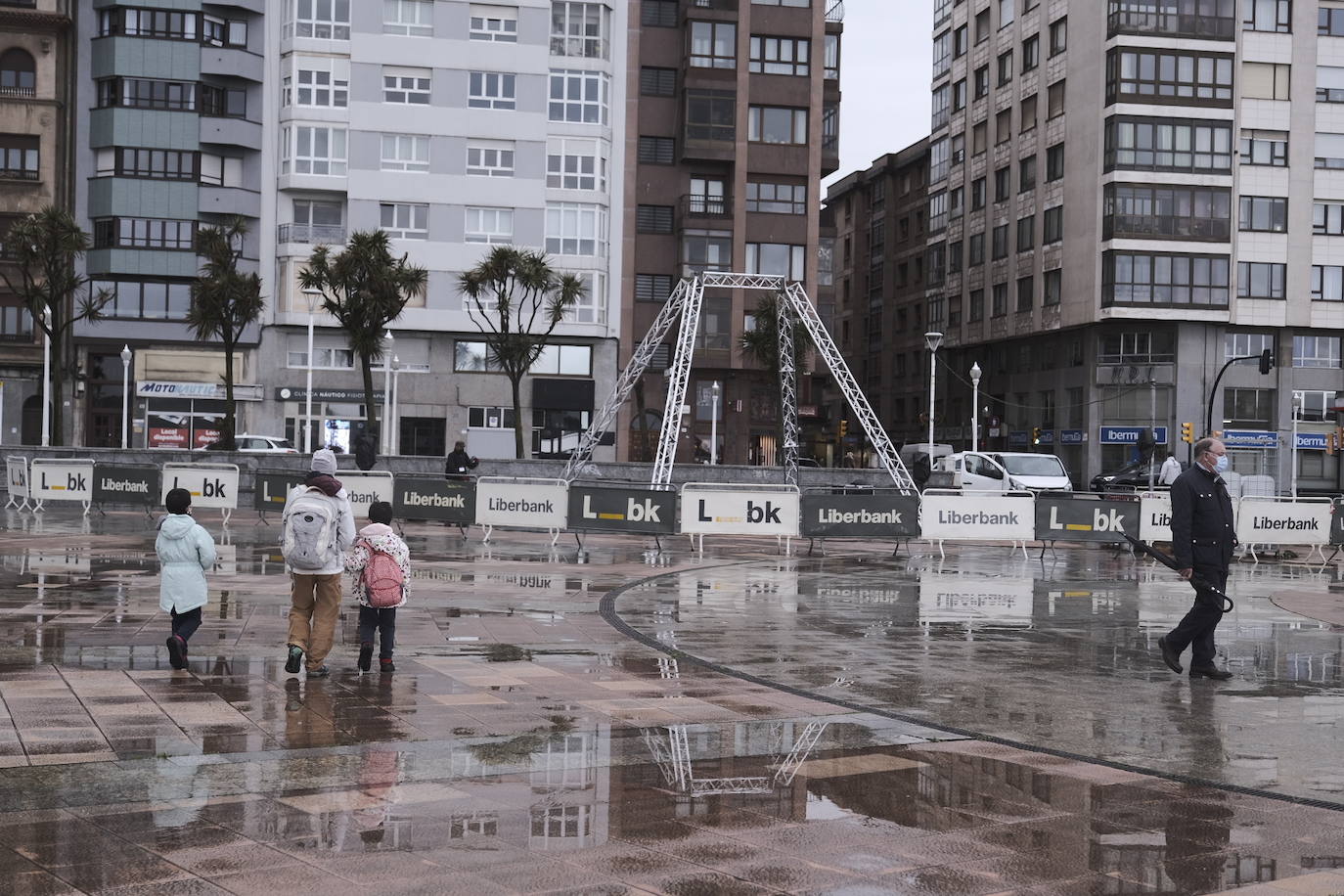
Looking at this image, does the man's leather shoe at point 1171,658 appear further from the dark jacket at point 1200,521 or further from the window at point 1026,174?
the window at point 1026,174

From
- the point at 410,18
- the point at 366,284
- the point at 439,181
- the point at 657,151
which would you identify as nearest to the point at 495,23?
the point at 410,18

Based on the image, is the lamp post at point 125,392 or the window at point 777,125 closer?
the lamp post at point 125,392

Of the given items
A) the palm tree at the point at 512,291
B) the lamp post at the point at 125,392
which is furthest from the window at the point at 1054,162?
the lamp post at the point at 125,392

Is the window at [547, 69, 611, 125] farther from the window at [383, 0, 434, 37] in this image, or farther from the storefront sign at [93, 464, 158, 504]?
the storefront sign at [93, 464, 158, 504]

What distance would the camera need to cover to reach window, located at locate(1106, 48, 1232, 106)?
199 feet

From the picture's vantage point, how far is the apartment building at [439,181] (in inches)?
2227

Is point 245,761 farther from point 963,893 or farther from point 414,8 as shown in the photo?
point 414,8

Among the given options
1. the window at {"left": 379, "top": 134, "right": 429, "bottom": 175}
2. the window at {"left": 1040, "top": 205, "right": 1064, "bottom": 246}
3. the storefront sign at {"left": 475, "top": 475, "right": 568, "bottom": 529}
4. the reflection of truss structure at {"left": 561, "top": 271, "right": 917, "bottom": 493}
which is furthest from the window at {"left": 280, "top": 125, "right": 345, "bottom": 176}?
the storefront sign at {"left": 475, "top": 475, "right": 568, "bottom": 529}

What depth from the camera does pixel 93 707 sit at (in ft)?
29.3

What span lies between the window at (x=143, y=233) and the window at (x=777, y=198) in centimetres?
2223

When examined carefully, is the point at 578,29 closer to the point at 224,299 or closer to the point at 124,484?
the point at 224,299

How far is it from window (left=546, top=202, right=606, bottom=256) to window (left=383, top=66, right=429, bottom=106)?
6.50 m

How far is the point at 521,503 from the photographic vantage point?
2591 centimetres

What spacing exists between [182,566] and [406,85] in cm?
4900
